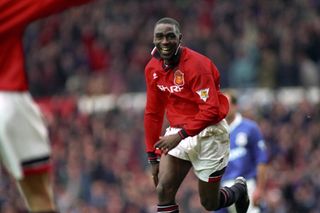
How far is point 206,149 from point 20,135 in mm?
2549

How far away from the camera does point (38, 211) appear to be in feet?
19.1

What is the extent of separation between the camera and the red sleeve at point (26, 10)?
546 centimetres

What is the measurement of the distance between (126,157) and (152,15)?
5528mm

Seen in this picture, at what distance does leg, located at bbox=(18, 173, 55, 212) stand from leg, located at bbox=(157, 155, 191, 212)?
2.04 m

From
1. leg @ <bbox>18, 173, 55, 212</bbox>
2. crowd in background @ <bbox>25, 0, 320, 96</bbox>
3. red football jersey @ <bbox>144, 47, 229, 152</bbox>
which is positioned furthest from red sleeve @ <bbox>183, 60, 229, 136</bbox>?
crowd in background @ <bbox>25, 0, 320, 96</bbox>

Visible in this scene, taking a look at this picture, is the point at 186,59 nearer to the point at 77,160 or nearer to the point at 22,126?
the point at 22,126

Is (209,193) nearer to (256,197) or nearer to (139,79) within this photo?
(256,197)

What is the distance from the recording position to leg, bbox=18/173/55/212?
5.82 m

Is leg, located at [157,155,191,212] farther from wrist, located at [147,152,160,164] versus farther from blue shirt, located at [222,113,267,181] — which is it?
blue shirt, located at [222,113,267,181]

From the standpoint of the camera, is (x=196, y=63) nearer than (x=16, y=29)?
No

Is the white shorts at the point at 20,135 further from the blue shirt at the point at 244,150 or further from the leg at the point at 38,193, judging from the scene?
the blue shirt at the point at 244,150

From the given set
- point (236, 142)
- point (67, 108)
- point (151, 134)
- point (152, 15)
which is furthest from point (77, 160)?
point (151, 134)

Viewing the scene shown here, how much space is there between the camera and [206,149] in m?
7.88

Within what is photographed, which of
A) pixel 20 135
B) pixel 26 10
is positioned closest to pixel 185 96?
pixel 20 135
